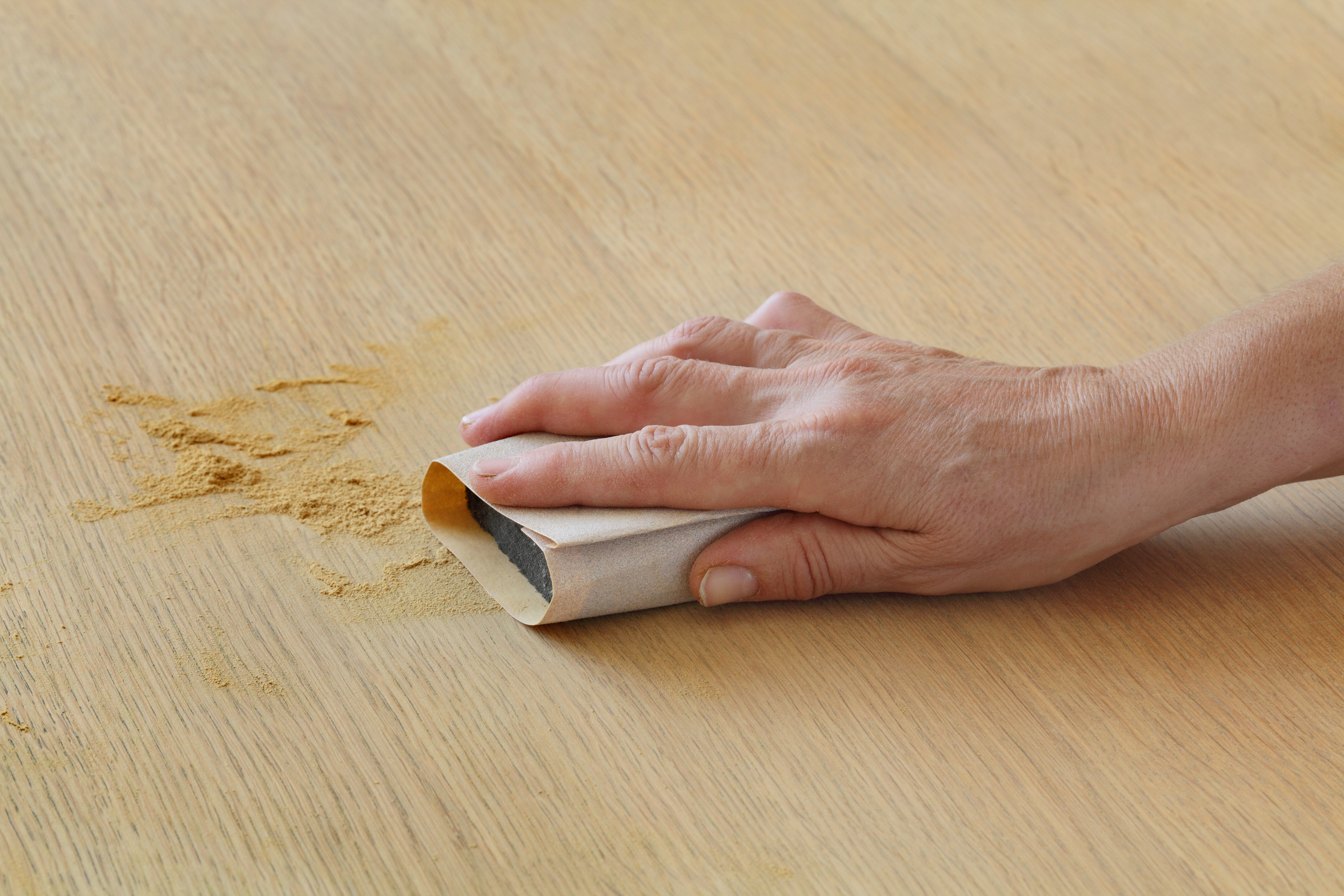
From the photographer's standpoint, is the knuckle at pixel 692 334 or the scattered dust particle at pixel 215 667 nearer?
the scattered dust particle at pixel 215 667

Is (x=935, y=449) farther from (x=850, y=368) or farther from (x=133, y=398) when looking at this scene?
(x=133, y=398)

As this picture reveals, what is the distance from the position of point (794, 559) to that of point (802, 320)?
24cm

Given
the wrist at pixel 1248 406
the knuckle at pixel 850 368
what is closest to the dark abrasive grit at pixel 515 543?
the knuckle at pixel 850 368

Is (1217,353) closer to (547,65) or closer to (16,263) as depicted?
(547,65)

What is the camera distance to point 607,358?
92cm

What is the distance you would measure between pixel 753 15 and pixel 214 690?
104cm

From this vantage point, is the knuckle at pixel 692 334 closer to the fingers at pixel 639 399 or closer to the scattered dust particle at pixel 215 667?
the fingers at pixel 639 399

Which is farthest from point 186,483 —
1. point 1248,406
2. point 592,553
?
point 1248,406

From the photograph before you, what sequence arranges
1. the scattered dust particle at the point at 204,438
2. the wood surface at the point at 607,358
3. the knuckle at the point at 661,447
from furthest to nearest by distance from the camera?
the scattered dust particle at the point at 204,438 → the knuckle at the point at 661,447 → the wood surface at the point at 607,358

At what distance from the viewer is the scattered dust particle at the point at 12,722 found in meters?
0.62

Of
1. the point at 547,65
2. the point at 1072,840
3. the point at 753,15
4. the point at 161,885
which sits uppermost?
the point at 753,15

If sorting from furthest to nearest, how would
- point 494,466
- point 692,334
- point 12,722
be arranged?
point 692,334 → point 494,466 → point 12,722

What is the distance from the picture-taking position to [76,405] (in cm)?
83

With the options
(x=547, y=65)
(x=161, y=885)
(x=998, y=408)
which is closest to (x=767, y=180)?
(x=547, y=65)
